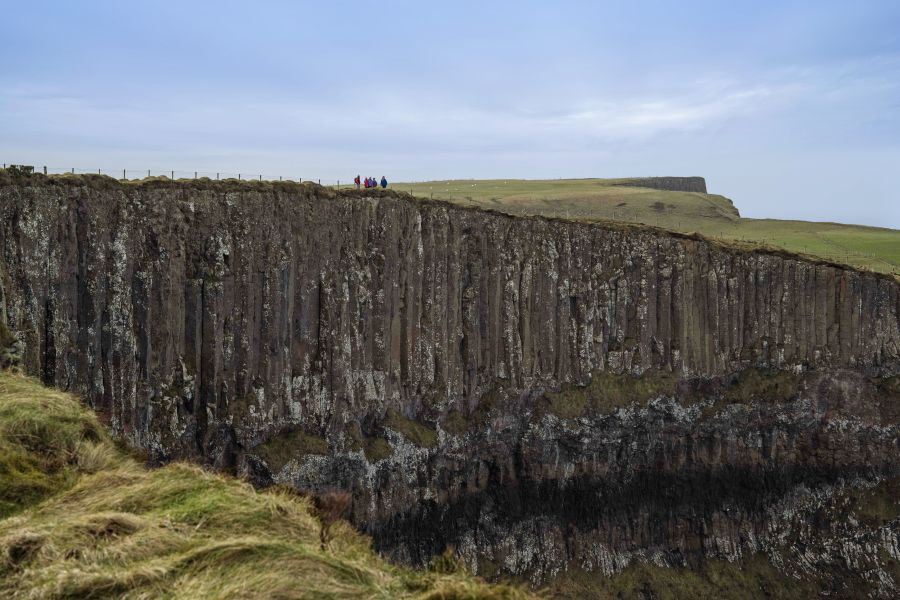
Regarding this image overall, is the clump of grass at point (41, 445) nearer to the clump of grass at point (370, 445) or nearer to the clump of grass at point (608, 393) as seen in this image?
the clump of grass at point (370, 445)

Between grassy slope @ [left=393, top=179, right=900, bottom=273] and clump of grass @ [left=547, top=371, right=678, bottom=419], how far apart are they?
18.1 metres

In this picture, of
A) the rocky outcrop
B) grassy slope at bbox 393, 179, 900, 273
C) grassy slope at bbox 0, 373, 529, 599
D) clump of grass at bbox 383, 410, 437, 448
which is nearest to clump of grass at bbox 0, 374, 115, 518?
grassy slope at bbox 0, 373, 529, 599

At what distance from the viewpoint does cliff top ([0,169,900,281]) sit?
2814cm

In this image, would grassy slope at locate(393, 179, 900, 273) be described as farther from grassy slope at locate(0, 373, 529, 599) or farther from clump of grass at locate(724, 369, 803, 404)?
grassy slope at locate(0, 373, 529, 599)

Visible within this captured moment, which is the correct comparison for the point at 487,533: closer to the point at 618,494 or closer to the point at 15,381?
the point at 618,494

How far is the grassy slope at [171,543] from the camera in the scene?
7.88 metres

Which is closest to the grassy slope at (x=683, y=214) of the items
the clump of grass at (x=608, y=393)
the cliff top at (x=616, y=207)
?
the cliff top at (x=616, y=207)

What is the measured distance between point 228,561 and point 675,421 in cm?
3475

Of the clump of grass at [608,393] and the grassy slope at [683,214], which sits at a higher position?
the grassy slope at [683,214]

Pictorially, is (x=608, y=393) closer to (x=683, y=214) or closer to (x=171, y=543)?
(x=683, y=214)

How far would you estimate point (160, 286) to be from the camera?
28891 millimetres

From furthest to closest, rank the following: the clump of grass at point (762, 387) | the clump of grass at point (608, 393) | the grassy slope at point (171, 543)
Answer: the clump of grass at point (762, 387) < the clump of grass at point (608, 393) < the grassy slope at point (171, 543)

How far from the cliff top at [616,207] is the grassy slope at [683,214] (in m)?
0.12

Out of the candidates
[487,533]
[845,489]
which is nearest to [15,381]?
[487,533]
